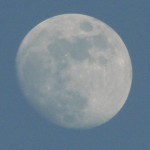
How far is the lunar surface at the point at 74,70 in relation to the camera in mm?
51438

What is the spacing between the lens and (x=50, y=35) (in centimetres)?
5238

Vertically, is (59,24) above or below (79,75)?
above

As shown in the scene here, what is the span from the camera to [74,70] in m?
51.4

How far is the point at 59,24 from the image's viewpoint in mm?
53344

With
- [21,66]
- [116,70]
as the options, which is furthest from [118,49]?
[21,66]

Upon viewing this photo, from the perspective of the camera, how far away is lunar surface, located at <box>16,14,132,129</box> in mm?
51438

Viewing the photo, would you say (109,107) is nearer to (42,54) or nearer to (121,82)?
(121,82)

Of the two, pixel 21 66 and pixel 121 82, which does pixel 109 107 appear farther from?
pixel 21 66

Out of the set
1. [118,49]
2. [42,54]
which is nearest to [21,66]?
[42,54]

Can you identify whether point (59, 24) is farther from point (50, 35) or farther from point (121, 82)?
point (121, 82)

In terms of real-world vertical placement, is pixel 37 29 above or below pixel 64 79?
above

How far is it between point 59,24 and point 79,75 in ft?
11.4

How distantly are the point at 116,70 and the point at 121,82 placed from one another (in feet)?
2.58

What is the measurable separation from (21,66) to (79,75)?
11.8 feet
